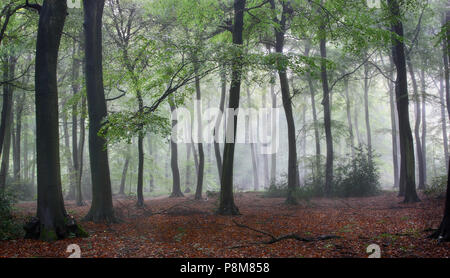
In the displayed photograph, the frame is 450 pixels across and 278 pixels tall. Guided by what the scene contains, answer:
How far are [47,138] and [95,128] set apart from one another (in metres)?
2.71

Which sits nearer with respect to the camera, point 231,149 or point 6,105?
point 231,149

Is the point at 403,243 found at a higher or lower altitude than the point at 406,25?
lower

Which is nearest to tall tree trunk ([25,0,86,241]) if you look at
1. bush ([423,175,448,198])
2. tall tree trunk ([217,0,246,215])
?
tall tree trunk ([217,0,246,215])

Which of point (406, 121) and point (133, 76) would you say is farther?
point (406, 121)

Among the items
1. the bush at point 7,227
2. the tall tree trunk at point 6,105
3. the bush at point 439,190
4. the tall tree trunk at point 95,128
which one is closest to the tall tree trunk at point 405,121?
the bush at point 439,190

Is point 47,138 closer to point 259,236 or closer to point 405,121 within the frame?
point 259,236

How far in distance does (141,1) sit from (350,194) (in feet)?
49.4

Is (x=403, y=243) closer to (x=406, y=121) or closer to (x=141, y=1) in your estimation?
(x=406, y=121)

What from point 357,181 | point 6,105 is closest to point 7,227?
point 6,105

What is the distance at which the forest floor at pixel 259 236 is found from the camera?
6.77 metres

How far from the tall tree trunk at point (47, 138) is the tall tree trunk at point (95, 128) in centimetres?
249

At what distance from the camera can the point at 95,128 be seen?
1069 cm
